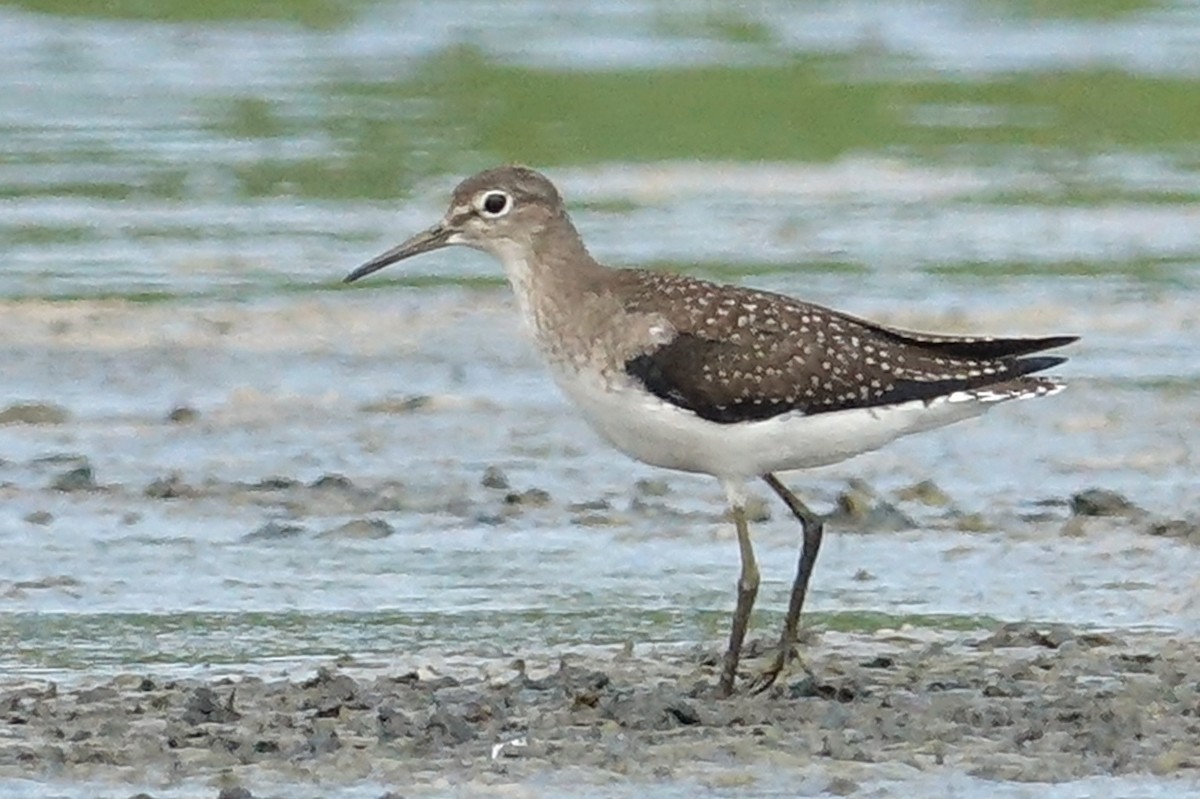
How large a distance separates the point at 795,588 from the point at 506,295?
22.5ft

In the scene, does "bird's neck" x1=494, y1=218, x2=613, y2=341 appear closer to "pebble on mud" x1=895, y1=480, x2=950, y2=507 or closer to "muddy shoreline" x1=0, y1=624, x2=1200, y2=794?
"muddy shoreline" x1=0, y1=624, x2=1200, y2=794

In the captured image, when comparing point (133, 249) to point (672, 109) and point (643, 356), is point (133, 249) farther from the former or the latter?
point (643, 356)

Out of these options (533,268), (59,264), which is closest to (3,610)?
(533,268)

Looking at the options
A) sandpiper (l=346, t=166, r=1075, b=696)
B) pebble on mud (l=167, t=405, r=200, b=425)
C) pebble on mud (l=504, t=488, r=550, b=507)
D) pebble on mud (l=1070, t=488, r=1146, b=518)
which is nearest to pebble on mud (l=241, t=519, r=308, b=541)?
pebble on mud (l=504, t=488, r=550, b=507)

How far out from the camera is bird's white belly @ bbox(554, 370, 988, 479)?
9.38 meters

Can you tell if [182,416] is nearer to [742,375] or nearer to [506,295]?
[506,295]

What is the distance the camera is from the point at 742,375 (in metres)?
9.50

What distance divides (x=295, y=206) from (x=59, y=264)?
2155 millimetres

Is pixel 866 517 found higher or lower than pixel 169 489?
higher

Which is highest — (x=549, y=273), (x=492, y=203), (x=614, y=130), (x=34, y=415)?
(x=492, y=203)

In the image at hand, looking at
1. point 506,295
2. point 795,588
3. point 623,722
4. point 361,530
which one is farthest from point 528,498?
point 506,295

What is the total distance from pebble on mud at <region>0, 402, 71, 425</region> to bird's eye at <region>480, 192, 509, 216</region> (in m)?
3.77

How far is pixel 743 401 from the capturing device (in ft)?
31.1

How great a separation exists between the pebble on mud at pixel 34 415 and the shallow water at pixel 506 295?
5.9 inches
